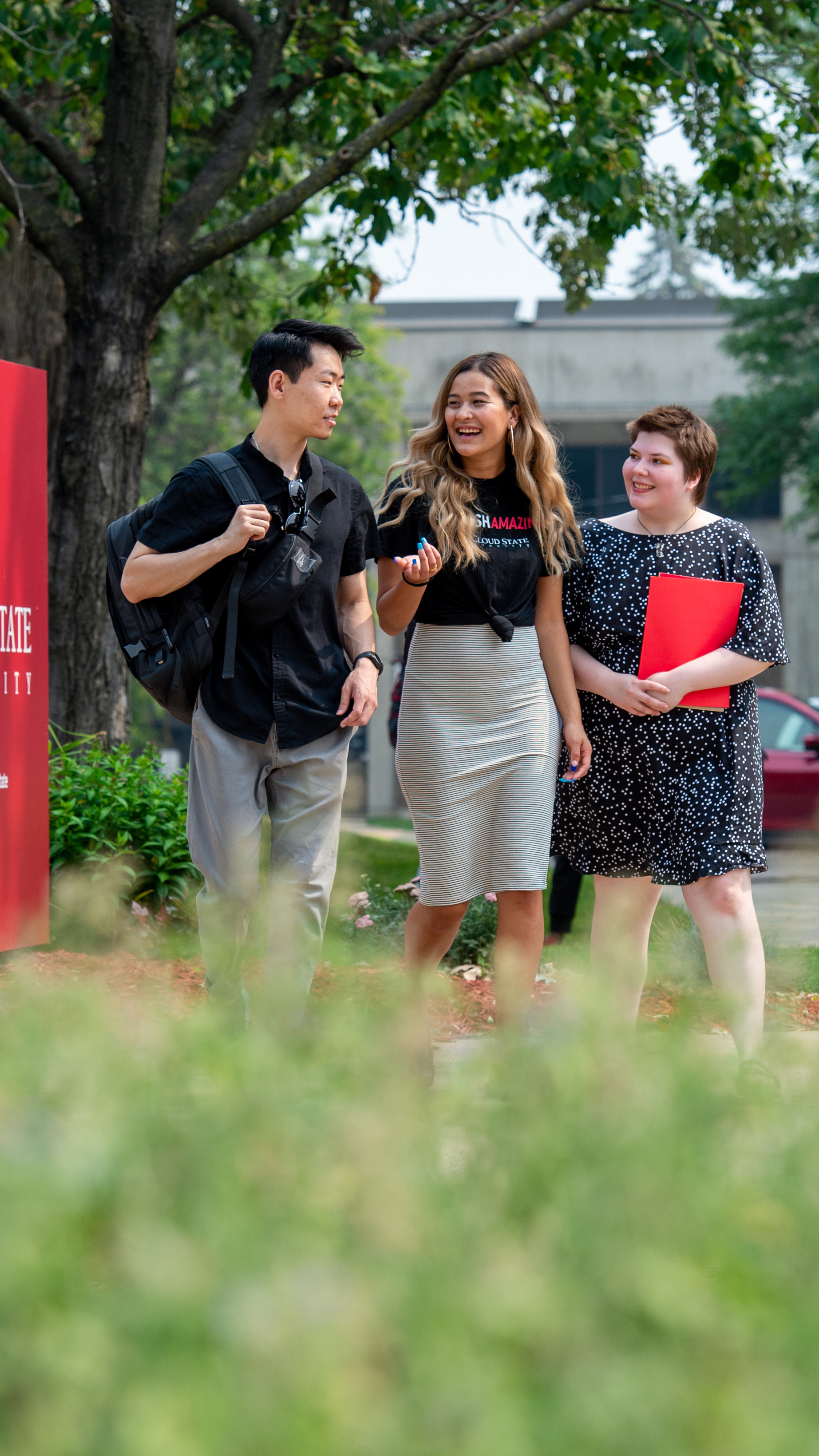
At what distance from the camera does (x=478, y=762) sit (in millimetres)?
4176

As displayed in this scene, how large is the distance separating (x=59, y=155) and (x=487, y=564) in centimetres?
521

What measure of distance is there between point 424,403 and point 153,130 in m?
26.6

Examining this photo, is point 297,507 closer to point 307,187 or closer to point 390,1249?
point 390,1249

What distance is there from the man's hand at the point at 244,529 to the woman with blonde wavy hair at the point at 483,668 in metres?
0.53

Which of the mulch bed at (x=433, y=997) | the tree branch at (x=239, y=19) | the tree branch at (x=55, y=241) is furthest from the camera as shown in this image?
the tree branch at (x=239, y=19)

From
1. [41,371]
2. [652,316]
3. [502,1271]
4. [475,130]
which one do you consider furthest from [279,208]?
[652,316]

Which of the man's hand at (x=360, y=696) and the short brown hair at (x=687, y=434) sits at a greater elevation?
the short brown hair at (x=687, y=434)

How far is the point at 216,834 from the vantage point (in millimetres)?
3959

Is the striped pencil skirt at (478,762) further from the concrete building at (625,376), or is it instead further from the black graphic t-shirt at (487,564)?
the concrete building at (625,376)

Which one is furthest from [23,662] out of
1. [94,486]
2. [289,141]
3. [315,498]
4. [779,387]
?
[779,387]

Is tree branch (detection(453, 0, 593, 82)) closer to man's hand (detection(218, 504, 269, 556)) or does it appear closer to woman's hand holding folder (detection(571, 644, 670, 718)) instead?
woman's hand holding folder (detection(571, 644, 670, 718))

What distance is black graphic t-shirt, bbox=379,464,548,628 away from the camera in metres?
4.16

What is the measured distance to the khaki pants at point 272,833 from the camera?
3893 mm

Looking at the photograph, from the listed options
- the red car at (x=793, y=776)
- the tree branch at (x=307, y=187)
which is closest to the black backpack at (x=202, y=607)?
the tree branch at (x=307, y=187)
